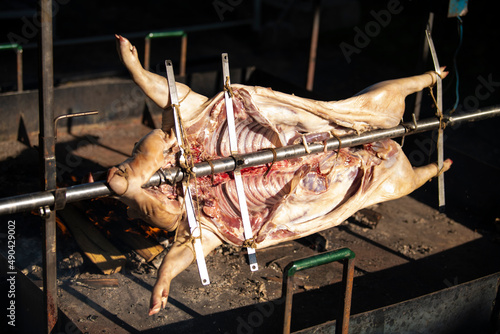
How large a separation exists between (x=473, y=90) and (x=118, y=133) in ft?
19.5

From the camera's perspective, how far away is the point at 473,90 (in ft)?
33.1

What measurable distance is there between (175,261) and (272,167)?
3.92ft

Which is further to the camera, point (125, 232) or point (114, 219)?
point (114, 219)

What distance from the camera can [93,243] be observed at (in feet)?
16.8

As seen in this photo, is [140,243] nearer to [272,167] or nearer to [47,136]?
[272,167]

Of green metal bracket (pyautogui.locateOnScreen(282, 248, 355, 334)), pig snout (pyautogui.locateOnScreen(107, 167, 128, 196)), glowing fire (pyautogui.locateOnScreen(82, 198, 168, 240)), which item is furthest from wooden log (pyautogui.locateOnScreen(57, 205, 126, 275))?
green metal bracket (pyautogui.locateOnScreen(282, 248, 355, 334))

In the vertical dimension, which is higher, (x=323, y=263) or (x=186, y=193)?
(x=186, y=193)

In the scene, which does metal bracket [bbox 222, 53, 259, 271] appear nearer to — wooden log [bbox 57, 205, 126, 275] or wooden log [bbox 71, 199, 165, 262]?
wooden log [bbox 71, 199, 165, 262]

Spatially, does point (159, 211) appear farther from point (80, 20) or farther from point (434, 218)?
point (80, 20)

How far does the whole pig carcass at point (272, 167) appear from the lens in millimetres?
3832

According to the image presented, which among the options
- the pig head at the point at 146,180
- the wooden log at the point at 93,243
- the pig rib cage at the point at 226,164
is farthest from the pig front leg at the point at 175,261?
the wooden log at the point at 93,243

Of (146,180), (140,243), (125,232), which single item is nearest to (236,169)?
(146,180)

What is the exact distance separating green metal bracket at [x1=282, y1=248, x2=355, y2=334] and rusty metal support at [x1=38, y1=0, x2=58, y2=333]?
1.35m

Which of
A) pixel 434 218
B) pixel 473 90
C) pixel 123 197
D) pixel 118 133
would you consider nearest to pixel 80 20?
pixel 118 133
